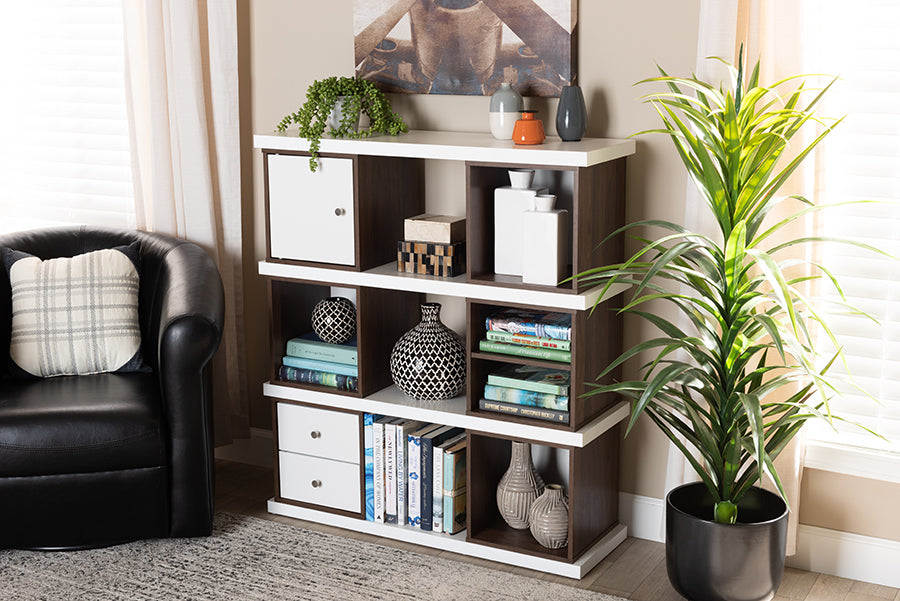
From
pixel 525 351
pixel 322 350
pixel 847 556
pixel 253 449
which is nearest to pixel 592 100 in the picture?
pixel 525 351

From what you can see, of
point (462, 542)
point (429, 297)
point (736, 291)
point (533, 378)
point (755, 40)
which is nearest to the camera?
point (736, 291)

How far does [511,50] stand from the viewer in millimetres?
3000

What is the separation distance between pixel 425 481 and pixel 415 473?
38 mm

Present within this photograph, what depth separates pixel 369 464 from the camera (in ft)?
10.3

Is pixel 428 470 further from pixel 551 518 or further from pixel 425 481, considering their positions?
pixel 551 518

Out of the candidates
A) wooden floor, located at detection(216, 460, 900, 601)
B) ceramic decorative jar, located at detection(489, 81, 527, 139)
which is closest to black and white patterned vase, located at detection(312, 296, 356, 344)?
wooden floor, located at detection(216, 460, 900, 601)

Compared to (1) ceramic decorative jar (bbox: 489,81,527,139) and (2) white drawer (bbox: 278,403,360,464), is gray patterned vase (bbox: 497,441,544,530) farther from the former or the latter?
(1) ceramic decorative jar (bbox: 489,81,527,139)

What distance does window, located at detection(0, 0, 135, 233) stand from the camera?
3797 millimetres

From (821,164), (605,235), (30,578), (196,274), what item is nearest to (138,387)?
(196,274)

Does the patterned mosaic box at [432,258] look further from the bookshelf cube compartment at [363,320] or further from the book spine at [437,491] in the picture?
the book spine at [437,491]

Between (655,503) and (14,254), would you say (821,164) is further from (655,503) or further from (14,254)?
(14,254)

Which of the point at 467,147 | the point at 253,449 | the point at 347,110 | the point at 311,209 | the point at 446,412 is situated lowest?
the point at 253,449

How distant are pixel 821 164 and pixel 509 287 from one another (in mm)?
871

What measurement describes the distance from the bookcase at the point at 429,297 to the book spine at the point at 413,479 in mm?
43
